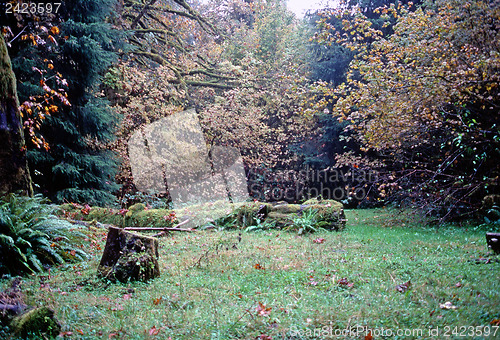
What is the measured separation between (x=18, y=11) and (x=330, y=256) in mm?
8709

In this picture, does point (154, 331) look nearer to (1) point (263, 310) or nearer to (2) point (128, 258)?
(1) point (263, 310)

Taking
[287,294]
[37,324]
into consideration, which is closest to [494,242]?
[287,294]

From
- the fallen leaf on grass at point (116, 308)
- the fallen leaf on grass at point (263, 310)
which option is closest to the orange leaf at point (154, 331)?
the fallen leaf on grass at point (116, 308)

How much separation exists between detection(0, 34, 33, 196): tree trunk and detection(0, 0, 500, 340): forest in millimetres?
25

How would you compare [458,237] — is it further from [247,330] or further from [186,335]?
[186,335]

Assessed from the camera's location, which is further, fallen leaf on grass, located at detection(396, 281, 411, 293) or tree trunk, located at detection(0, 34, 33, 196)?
tree trunk, located at detection(0, 34, 33, 196)

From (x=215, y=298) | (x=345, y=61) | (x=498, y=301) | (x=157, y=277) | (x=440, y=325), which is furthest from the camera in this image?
(x=345, y=61)

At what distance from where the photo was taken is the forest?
3.59 metres

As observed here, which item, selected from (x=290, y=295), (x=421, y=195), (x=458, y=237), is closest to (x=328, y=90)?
(x=421, y=195)

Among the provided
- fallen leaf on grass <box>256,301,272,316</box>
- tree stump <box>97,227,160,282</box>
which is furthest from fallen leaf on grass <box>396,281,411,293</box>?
tree stump <box>97,227,160,282</box>

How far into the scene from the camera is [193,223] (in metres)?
10.3

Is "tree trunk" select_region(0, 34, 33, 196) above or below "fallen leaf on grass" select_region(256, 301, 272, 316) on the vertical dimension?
above

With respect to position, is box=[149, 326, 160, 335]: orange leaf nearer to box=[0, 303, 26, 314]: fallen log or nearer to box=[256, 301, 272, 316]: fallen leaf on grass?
box=[256, 301, 272, 316]: fallen leaf on grass

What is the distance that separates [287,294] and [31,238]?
433 centimetres
